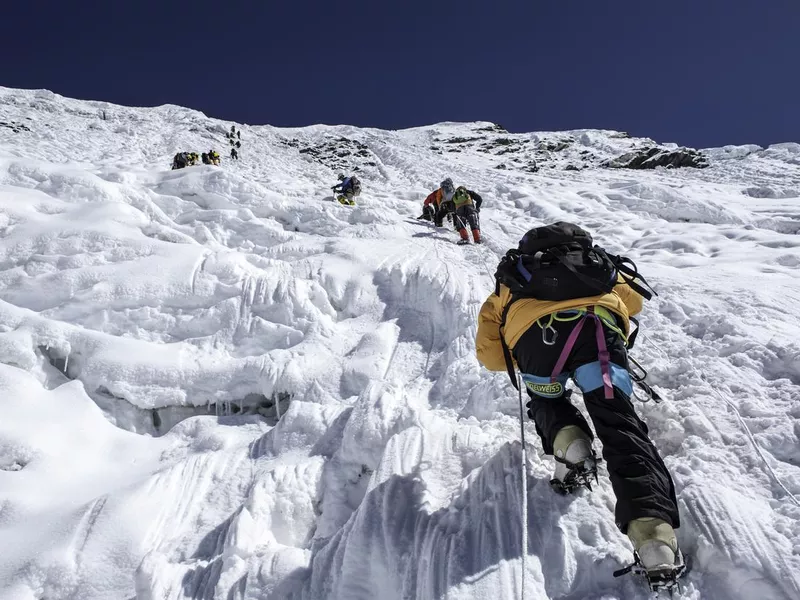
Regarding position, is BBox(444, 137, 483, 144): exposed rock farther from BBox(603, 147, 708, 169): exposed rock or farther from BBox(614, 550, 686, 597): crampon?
BBox(614, 550, 686, 597): crampon

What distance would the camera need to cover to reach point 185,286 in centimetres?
531

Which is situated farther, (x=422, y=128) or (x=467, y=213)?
(x=422, y=128)

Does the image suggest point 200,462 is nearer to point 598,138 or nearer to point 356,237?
point 356,237

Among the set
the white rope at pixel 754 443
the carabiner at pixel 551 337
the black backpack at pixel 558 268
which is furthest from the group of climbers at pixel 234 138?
the white rope at pixel 754 443

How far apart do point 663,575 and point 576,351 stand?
97 centimetres

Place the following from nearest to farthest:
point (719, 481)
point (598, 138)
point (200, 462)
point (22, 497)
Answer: point (719, 481) < point (22, 497) < point (200, 462) < point (598, 138)

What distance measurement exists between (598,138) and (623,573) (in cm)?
4575

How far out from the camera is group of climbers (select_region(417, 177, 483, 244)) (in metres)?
8.27

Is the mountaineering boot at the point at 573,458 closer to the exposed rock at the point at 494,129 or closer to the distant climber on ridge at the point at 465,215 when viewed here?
the distant climber on ridge at the point at 465,215

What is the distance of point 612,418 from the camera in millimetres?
2166

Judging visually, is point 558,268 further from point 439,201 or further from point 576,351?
point 439,201

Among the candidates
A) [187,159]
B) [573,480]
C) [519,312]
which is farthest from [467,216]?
[187,159]

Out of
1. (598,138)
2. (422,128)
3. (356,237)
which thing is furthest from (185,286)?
(422,128)

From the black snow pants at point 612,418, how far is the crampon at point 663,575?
0.45ft
